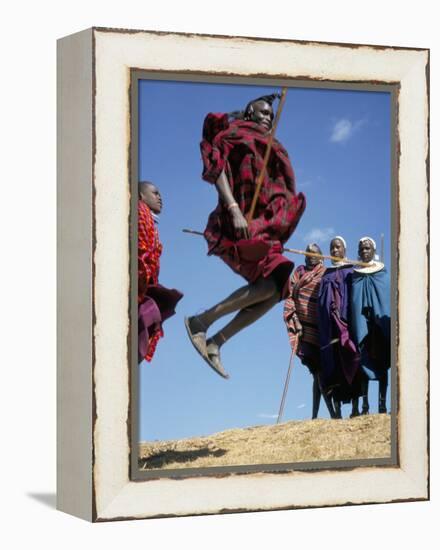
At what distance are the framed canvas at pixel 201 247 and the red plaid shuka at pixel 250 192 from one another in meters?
0.08

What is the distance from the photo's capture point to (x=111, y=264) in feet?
34.8

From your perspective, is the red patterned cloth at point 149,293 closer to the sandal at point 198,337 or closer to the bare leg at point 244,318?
the sandal at point 198,337

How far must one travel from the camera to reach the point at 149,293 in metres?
10.8

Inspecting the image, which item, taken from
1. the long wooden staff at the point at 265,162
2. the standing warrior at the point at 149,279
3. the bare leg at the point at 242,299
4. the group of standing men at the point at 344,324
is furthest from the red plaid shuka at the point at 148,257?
the group of standing men at the point at 344,324

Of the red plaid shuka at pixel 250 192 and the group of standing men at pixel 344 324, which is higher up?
the red plaid shuka at pixel 250 192

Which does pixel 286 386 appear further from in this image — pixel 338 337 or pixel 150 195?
pixel 150 195

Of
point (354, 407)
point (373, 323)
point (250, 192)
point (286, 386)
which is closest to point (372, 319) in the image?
point (373, 323)

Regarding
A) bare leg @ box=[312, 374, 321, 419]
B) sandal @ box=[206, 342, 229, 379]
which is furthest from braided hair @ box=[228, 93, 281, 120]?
bare leg @ box=[312, 374, 321, 419]

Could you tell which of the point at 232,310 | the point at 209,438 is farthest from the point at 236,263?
the point at 209,438

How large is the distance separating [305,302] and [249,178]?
853 millimetres

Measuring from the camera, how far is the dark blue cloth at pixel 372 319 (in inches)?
453

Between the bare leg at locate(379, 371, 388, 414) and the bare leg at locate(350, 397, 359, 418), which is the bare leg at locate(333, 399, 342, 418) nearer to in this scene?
the bare leg at locate(350, 397, 359, 418)

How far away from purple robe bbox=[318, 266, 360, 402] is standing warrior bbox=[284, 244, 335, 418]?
5cm

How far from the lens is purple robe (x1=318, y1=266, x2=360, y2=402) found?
37.6ft
